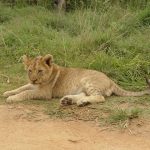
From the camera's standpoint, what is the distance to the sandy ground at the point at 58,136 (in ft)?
16.1

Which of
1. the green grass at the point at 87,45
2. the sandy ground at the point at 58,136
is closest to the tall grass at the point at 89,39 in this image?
the green grass at the point at 87,45

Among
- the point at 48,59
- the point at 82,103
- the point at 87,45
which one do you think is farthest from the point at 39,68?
the point at 87,45

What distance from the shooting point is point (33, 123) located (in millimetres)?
5625

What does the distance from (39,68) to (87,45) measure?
1.99 metres

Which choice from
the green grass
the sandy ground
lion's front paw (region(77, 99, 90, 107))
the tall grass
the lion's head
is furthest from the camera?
the tall grass

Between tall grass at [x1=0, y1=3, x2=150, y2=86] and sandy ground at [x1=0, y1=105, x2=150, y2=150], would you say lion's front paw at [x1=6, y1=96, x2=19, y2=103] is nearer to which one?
sandy ground at [x1=0, y1=105, x2=150, y2=150]

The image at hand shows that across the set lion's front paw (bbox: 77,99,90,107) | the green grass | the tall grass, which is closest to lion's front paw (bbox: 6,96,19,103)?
the green grass

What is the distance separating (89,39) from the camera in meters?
8.34

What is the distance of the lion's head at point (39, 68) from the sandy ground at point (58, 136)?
2.29ft

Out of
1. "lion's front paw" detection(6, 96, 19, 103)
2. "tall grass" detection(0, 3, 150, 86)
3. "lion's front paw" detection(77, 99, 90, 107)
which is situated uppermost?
"tall grass" detection(0, 3, 150, 86)

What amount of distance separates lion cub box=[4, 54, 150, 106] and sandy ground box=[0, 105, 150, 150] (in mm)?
630

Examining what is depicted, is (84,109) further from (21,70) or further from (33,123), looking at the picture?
(21,70)

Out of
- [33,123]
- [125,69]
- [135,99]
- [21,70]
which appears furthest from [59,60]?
[33,123]

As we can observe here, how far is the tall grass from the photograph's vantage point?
7620mm
